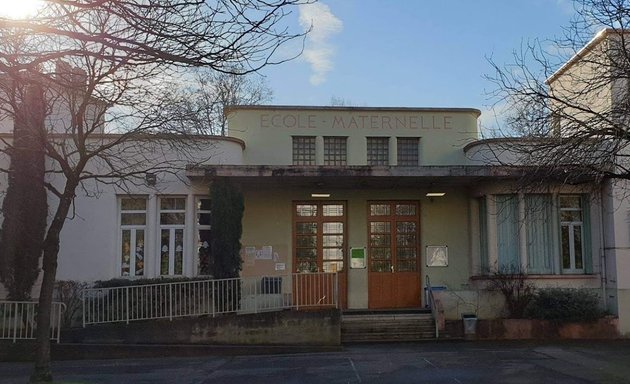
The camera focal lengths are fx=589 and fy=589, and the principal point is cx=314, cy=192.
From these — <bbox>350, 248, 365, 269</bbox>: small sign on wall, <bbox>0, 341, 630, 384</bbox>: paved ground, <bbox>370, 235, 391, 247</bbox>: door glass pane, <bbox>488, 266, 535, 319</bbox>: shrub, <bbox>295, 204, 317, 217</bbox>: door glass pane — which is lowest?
<bbox>0, 341, 630, 384</bbox>: paved ground

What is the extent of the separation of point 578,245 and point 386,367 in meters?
7.37

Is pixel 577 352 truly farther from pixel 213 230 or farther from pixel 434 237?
pixel 213 230

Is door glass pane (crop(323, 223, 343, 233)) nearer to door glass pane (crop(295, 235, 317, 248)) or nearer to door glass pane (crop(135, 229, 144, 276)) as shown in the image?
door glass pane (crop(295, 235, 317, 248))

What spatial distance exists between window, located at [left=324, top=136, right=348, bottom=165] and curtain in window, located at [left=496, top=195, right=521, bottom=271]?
4.64 metres

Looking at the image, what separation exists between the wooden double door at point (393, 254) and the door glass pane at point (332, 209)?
2.60 ft

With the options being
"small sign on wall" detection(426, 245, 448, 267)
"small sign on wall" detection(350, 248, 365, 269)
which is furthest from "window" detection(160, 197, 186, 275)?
"small sign on wall" detection(426, 245, 448, 267)

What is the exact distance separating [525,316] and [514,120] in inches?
211

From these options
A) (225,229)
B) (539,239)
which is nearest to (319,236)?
(225,229)

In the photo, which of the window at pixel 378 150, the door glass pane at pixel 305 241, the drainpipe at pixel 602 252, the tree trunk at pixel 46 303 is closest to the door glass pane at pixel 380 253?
the door glass pane at pixel 305 241

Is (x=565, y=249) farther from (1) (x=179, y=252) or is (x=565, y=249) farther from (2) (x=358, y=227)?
(1) (x=179, y=252)

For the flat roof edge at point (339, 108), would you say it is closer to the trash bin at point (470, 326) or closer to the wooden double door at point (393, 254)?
the wooden double door at point (393, 254)

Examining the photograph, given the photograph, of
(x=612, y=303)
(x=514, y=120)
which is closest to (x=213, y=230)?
(x=514, y=120)

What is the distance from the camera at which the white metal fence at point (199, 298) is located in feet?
41.8

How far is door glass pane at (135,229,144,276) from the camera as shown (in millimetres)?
14445
